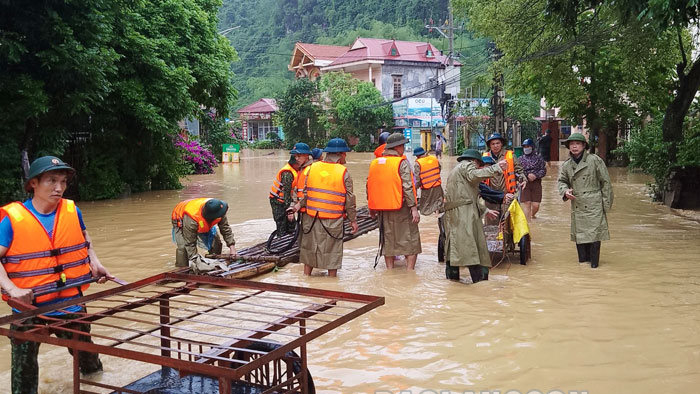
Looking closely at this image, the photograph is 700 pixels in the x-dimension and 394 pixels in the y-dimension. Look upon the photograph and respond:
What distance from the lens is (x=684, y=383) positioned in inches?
197

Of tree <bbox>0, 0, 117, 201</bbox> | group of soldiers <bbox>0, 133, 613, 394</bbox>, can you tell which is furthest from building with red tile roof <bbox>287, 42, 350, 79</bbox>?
group of soldiers <bbox>0, 133, 613, 394</bbox>

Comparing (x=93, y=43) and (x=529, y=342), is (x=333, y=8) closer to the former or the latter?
(x=93, y=43)

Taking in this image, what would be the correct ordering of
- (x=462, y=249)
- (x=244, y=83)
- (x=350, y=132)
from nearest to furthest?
(x=462, y=249) → (x=350, y=132) → (x=244, y=83)

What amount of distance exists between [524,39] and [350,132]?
36.5 metres

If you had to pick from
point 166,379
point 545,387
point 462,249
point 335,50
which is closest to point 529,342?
point 545,387

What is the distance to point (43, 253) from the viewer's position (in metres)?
4.54

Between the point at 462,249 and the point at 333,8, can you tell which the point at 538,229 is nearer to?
the point at 462,249

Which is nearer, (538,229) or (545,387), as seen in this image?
(545,387)

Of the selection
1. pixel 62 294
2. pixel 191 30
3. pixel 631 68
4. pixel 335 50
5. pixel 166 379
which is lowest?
→ pixel 166 379

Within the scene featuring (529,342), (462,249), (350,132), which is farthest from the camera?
(350,132)

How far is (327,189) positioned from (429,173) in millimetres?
2414

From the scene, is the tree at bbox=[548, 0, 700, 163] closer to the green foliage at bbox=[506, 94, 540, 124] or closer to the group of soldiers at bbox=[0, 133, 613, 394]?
A: the group of soldiers at bbox=[0, 133, 613, 394]

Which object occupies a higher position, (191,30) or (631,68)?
(191,30)

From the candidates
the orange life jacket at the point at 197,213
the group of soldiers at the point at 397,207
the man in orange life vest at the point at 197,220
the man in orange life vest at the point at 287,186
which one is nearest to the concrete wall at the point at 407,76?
the man in orange life vest at the point at 287,186
